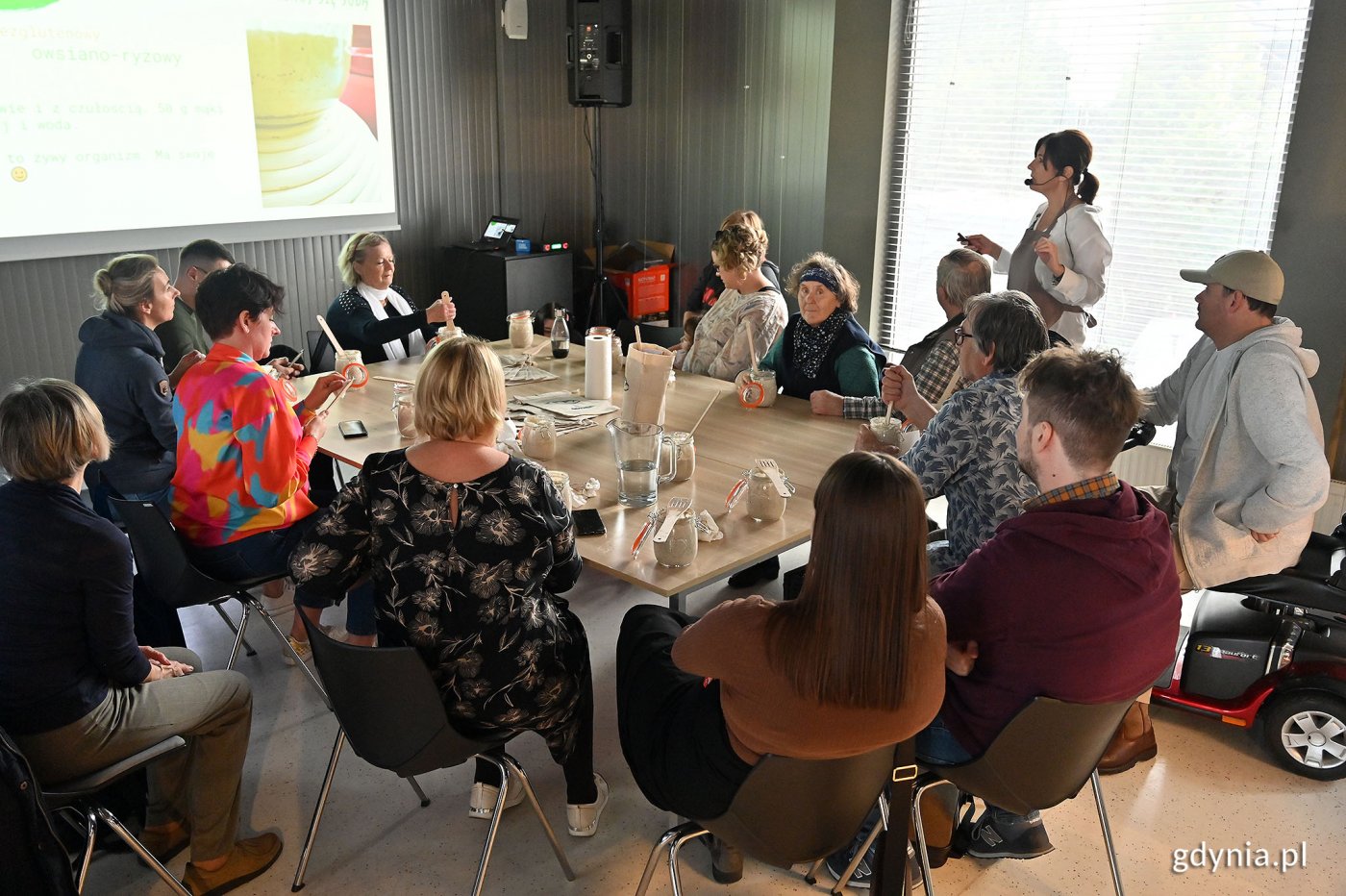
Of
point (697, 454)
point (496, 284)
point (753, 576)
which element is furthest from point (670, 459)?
point (496, 284)

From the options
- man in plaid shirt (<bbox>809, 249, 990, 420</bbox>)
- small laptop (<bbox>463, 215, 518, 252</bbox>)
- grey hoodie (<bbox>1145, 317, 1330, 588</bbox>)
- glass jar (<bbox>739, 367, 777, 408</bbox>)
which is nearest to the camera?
grey hoodie (<bbox>1145, 317, 1330, 588</bbox>)

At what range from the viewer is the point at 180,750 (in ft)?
7.29

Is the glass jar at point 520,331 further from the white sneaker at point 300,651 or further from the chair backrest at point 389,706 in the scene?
the chair backrest at point 389,706

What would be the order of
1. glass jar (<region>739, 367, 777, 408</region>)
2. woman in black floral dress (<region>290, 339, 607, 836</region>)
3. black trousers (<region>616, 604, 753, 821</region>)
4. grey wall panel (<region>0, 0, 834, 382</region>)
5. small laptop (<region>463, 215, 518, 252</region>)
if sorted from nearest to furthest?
black trousers (<region>616, 604, 753, 821</region>) → woman in black floral dress (<region>290, 339, 607, 836</region>) → glass jar (<region>739, 367, 777, 408</region>) → grey wall panel (<region>0, 0, 834, 382</region>) → small laptop (<region>463, 215, 518, 252</region>)

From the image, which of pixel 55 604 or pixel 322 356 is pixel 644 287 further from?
pixel 55 604

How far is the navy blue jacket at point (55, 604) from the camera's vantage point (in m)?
1.97

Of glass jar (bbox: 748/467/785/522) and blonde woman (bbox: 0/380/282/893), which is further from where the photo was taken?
glass jar (bbox: 748/467/785/522)

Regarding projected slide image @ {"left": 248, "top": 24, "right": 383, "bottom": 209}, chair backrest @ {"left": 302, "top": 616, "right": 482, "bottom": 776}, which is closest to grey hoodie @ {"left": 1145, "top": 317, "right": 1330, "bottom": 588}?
chair backrest @ {"left": 302, "top": 616, "right": 482, "bottom": 776}

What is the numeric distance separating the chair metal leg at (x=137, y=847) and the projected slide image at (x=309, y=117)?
447 cm

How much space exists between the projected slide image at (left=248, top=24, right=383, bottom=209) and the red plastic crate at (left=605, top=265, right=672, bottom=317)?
1758 mm

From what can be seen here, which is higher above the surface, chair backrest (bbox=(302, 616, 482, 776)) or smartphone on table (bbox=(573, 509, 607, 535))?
smartphone on table (bbox=(573, 509, 607, 535))

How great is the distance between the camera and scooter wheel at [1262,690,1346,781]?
2812 millimetres

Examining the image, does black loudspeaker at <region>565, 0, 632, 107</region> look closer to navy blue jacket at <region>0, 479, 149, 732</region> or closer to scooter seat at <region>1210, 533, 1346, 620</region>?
scooter seat at <region>1210, 533, 1346, 620</region>

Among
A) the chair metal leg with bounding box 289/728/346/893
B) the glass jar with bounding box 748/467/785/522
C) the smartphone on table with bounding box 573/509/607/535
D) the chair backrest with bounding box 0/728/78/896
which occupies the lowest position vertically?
the chair metal leg with bounding box 289/728/346/893
